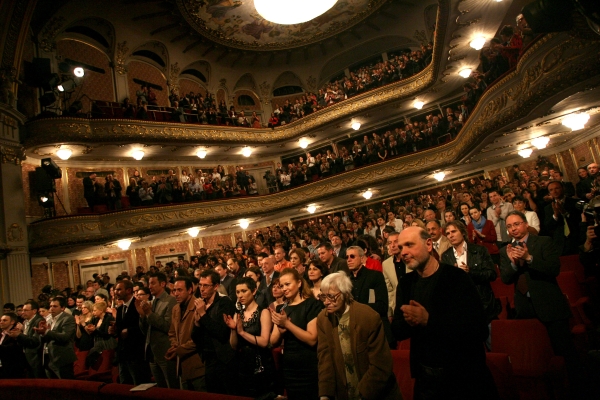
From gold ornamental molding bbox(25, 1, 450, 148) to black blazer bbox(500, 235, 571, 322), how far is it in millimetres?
5893

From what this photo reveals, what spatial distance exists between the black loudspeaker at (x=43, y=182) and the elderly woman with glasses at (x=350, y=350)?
35.4 ft

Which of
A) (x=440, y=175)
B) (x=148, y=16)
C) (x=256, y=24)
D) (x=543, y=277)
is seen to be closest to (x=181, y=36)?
(x=148, y=16)

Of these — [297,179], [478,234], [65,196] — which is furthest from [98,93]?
[478,234]

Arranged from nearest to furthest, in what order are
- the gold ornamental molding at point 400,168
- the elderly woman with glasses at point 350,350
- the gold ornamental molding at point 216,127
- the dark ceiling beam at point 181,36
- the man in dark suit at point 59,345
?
the elderly woman with glasses at point 350,350, the man in dark suit at point 59,345, the gold ornamental molding at point 400,168, the gold ornamental molding at point 216,127, the dark ceiling beam at point 181,36

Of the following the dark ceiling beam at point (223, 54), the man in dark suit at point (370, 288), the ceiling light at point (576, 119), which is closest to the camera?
the man in dark suit at point (370, 288)

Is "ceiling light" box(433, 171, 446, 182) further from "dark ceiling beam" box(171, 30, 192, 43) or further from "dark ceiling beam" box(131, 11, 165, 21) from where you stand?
"dark ceiling beam" box(131, 11, 165, 21)

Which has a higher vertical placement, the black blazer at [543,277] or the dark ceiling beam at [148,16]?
the dark ceiling beam at [148,16]

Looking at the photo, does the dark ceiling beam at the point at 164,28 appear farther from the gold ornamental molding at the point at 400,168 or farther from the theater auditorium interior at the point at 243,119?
the gold ornamental molding at the point at 400,168

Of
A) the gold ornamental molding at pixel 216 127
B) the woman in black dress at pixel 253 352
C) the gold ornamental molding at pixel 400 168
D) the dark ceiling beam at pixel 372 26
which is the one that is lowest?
the woman in black dress at pixel 253 352

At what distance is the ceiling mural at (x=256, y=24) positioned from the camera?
1391cm

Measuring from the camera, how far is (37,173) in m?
10.3

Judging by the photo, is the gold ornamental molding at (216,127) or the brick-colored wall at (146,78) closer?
the gold ornamental molding at (216,127)

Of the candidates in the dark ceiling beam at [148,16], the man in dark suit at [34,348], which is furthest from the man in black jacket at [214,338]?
the dark ceiling beam at [148,16]

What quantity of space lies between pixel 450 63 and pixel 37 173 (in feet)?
38.8
